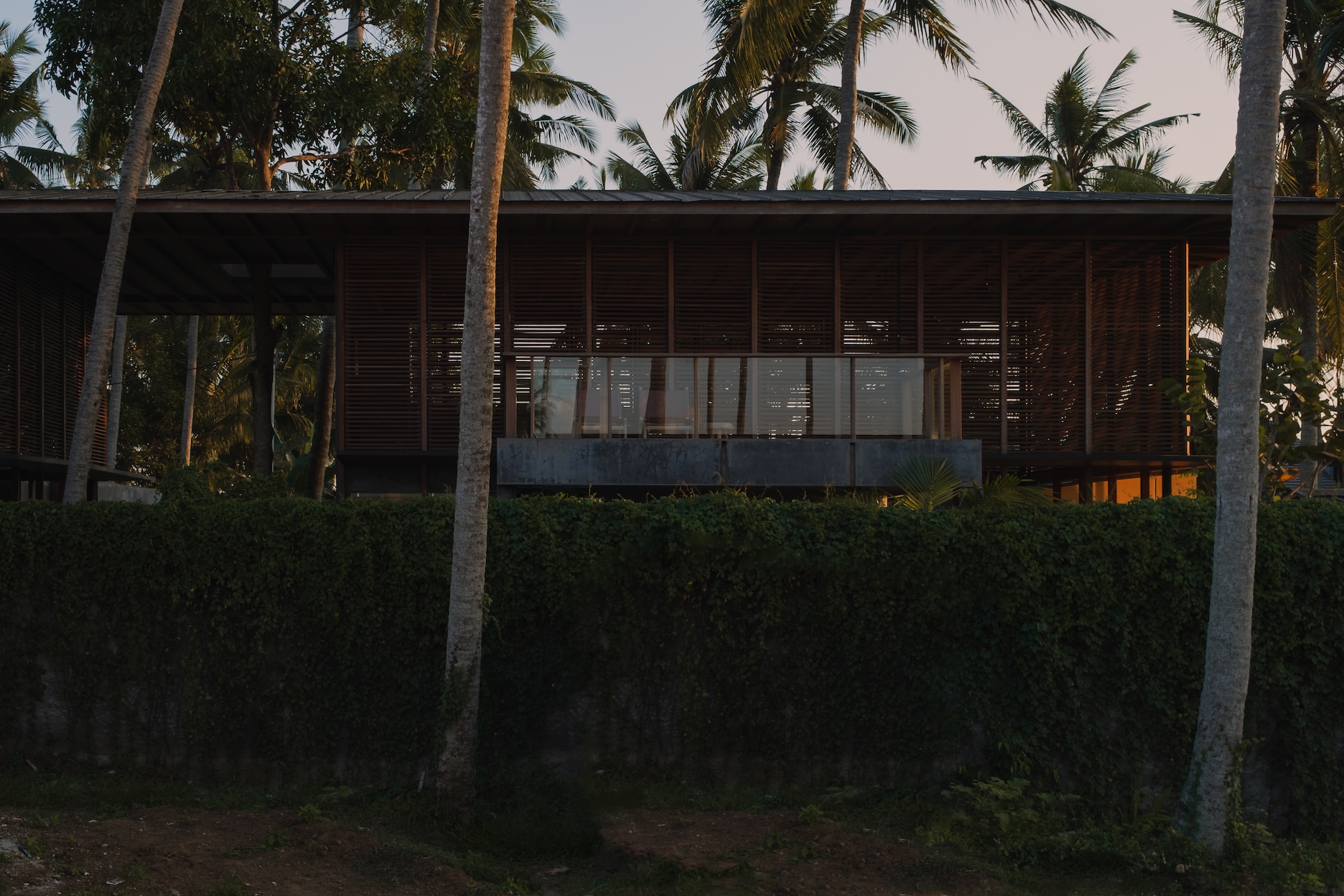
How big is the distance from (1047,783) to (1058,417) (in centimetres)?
711

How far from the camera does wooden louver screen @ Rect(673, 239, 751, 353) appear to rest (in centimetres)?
1552

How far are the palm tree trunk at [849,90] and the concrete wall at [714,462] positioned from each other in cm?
1128

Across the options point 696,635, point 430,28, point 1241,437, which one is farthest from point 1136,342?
point 430,28

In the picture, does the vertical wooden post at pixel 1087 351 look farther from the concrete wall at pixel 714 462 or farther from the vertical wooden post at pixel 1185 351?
the concrete wall at pixel 714 462

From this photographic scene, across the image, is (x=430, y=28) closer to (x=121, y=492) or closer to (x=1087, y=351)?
(x=121, y=492)

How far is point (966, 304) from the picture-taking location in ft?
51.1

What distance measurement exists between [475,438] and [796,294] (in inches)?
290

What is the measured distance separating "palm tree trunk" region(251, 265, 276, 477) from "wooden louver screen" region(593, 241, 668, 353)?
5.76 m

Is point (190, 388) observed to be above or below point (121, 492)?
above

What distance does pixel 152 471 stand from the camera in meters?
33.8

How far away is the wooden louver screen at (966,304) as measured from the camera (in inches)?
610

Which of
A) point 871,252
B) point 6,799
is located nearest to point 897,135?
point 871,252

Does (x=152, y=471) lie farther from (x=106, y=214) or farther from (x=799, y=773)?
(x=799, y=773)

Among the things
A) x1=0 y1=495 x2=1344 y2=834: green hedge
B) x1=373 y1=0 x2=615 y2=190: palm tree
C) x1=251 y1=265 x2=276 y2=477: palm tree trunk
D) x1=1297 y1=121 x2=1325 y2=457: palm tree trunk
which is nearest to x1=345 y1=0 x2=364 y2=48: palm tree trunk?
x1=373 y1=0 x2=615 y2=190: palm tree
